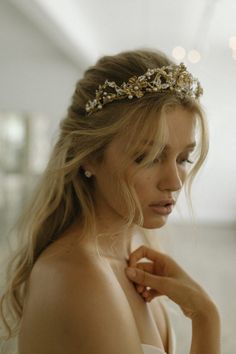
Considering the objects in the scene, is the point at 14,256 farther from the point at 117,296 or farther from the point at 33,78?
the point at 33,78

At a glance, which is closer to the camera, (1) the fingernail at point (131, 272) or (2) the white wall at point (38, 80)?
(1) the fingernail at point (131, 272)

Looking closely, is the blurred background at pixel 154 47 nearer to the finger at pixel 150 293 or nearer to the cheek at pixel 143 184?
the finger at pixel 150 293

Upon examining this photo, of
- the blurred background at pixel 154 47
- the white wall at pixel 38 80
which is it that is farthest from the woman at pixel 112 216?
the white wall at pixel 38 80

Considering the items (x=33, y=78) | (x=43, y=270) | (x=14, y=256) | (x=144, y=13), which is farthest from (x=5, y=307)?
(x=33, y=78)

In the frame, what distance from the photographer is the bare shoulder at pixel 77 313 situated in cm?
71

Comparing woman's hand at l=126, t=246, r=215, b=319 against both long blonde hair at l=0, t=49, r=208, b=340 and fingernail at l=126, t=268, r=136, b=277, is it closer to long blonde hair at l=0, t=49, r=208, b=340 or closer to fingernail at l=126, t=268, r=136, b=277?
fingernail at l=126, t=268, r=136, b=277

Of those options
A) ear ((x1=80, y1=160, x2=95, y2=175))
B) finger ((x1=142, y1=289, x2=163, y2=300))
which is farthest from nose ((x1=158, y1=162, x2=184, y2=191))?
finger ((x1=142, y1=289, x2=163, y2=300))

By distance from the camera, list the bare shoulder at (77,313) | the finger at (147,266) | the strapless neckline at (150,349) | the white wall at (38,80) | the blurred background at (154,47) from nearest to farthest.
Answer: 1. the bare shoulder at (77,313)
2. the strapless neckline at (150,349)
3. the finger at (147,266)
4. the blurred background at (154,47)
5. the white wall at (38,80)

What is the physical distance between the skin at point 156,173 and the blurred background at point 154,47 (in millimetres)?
420

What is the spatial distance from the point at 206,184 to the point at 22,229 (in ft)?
9.95

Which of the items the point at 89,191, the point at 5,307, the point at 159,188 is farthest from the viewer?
the point at 5,307

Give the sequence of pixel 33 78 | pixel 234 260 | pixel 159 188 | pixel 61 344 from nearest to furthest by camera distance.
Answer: pixel 61 344 < pixel 159 188 < pixel 234 260 < pixel 33 78

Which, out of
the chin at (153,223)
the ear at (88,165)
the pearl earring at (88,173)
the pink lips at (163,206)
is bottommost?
the chin at (153,223)

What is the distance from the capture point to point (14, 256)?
1.02m
